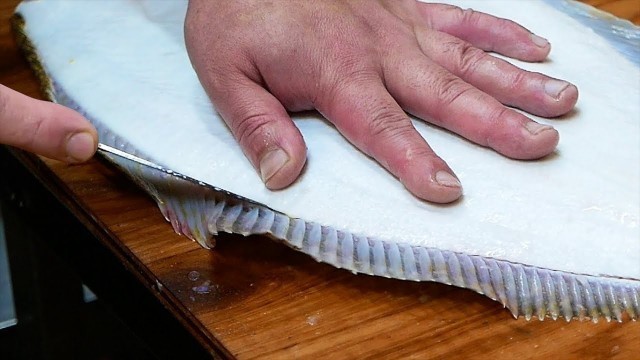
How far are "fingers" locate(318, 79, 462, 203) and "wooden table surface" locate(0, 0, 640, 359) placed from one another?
0.32ft

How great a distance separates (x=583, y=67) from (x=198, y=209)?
0.48 meters

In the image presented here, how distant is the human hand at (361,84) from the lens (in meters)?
0.82

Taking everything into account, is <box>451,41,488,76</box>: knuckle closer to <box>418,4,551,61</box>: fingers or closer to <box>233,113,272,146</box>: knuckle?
<box>418,4,551,61</box>: fingers

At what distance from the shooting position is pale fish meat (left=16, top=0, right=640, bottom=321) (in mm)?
741

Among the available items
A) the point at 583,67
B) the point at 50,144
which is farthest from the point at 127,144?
the point at 583,67

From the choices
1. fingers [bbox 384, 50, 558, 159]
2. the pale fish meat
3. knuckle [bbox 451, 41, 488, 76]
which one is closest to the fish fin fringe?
the pale fish meat

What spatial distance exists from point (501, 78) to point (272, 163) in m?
0.27

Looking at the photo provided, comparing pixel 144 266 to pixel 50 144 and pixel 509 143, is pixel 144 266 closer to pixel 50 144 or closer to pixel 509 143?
pixel 50 144

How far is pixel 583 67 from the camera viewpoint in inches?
38.5

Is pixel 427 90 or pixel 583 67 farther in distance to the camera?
pixel 583 67

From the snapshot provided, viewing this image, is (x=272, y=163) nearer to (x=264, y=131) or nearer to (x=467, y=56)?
(x=264, y=131)

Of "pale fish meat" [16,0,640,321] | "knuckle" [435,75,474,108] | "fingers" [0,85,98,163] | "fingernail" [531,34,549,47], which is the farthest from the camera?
"fingernail" [531,34,549,47]

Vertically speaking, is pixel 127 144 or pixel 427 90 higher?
pixel 427 90

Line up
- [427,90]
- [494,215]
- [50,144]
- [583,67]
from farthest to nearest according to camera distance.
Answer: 1. [583,67]
2. [427,90]
3. [494,215]
4. [50,144]
